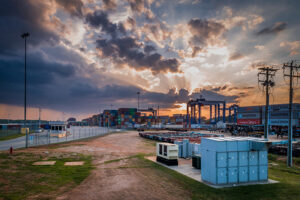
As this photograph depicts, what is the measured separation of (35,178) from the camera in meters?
16.2

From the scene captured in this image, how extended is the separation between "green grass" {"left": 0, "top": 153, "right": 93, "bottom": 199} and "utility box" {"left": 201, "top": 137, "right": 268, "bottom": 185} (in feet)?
34.5

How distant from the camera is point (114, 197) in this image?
1227cm

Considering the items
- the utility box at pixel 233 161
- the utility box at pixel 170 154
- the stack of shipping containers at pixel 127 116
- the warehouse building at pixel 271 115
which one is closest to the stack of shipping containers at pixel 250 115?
the warehouse building at pixel 271 115

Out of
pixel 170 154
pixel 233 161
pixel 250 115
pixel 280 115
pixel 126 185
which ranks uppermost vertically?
pixel 280 115

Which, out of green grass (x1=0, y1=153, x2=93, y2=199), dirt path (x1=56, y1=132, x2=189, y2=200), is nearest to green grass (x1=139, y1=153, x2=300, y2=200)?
dirt path (x1=56, y1=132, x2=189, y2=200)

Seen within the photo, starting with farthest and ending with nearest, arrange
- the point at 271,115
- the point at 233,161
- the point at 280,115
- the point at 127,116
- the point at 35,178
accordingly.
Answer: the point at 127,116 → the point at 271,115 → the point at 280,115 → the point at 35,178 → the point at 233,161

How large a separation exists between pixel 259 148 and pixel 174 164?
29.6ft

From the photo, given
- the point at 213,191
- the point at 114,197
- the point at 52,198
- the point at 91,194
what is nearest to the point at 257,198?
the point at 213,191

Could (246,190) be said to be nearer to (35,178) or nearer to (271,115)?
(35,178)

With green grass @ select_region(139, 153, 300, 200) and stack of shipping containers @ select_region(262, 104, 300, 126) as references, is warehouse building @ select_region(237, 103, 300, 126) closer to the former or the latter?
stack of shipping containers @ select_region(262, 104, 300, 126)

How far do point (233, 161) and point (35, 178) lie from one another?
16297mm

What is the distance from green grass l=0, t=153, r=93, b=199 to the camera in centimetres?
1307

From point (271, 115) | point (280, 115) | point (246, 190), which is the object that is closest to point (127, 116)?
A: point (271, 115)

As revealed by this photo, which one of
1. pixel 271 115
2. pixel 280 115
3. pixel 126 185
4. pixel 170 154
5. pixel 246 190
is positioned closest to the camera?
pixel 246 190
